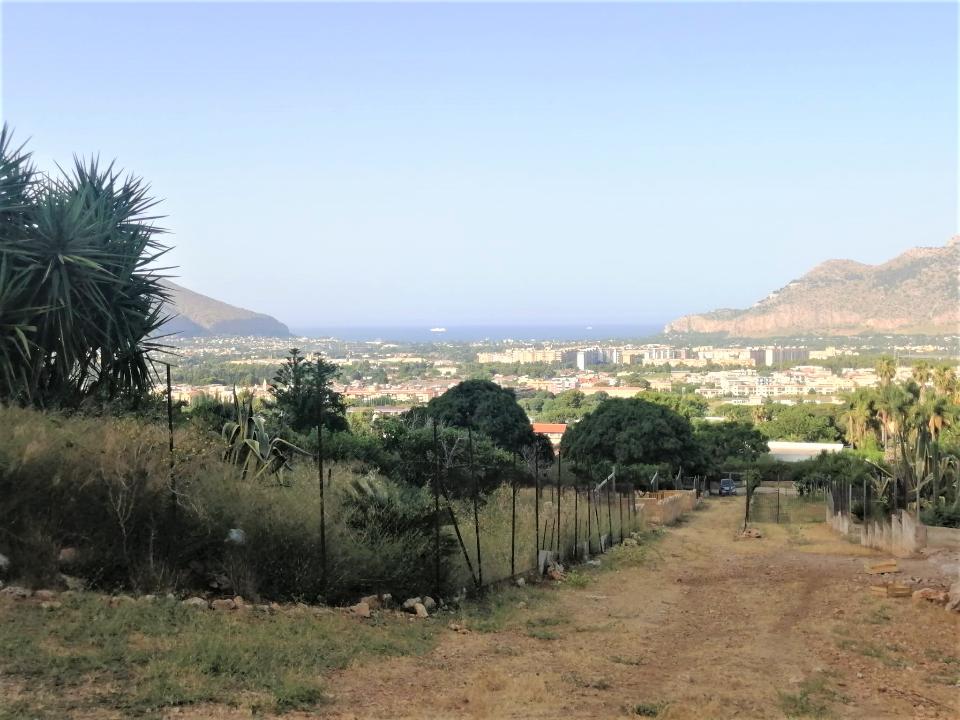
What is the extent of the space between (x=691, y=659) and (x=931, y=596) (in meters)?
5.62

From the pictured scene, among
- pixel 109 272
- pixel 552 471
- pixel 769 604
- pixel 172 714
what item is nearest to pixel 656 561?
pixel 769 604

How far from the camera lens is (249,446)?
43.0 feet

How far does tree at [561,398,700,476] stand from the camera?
159 feet

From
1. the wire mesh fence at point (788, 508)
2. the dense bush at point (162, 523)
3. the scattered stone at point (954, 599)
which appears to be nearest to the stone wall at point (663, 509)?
the wire mesh fence at point (788, 508)

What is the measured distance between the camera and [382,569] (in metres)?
10.9

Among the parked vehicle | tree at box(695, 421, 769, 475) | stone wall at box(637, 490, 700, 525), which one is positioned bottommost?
the parked vehicle

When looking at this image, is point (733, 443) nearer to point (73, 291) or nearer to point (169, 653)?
point (73, 291)

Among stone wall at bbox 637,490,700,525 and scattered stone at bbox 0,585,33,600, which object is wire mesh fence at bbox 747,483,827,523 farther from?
scattered stone at bbox 0,585,33,600

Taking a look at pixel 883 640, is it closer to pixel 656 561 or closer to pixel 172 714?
pixel 656 561

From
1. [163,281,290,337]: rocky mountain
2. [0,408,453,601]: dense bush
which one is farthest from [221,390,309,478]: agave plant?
[163,281,290,337]: rocky mountain

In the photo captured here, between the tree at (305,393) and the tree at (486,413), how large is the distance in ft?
40.9

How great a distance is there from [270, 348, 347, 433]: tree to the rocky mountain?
217 ft

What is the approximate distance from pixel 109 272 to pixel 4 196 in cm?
237

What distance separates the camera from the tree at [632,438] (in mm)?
48312
